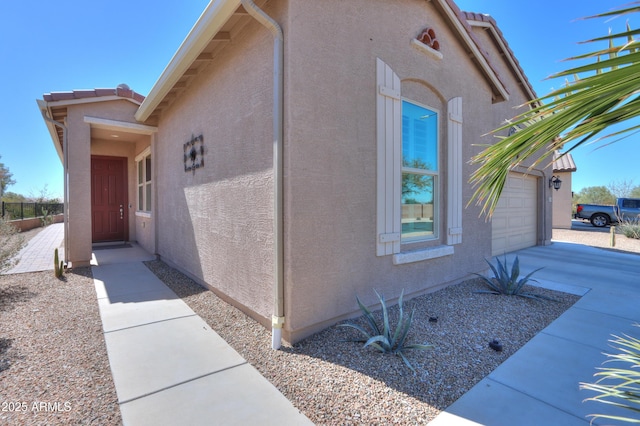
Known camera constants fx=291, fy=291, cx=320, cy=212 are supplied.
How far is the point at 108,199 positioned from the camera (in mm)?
9602

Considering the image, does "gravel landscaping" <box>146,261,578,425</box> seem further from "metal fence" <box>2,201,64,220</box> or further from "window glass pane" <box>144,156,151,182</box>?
"metal fence" <box>2,201,64,220</box>

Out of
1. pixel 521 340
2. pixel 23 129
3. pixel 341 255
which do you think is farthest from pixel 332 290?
pixel 23 129

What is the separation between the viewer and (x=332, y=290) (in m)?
3.34

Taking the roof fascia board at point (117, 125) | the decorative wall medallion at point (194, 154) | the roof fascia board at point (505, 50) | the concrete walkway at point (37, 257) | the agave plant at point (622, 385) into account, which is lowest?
the concrete walkway at point (37, 257)

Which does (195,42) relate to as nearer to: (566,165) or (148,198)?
(148,198)

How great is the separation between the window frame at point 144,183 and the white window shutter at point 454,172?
717cm

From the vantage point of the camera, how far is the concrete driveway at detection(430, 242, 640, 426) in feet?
7.00

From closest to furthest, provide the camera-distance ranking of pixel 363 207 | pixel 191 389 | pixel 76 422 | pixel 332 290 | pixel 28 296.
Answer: pixel 76 422, pixel 191 389, pixel 332 290, pixel 363 207, pixel 28 296

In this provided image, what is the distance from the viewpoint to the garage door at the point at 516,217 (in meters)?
8.09

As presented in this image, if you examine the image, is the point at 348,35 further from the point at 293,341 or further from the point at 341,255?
the point at 293,341

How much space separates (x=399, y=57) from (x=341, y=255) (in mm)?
2898

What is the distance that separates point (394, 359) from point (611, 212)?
76.4 ft

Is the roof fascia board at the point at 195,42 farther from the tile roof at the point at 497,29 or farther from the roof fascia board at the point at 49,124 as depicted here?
the tile roof at the point at 497,29

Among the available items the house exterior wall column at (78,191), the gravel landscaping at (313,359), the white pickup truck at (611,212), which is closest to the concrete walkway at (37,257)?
the house exterior wall column at (78,191)
